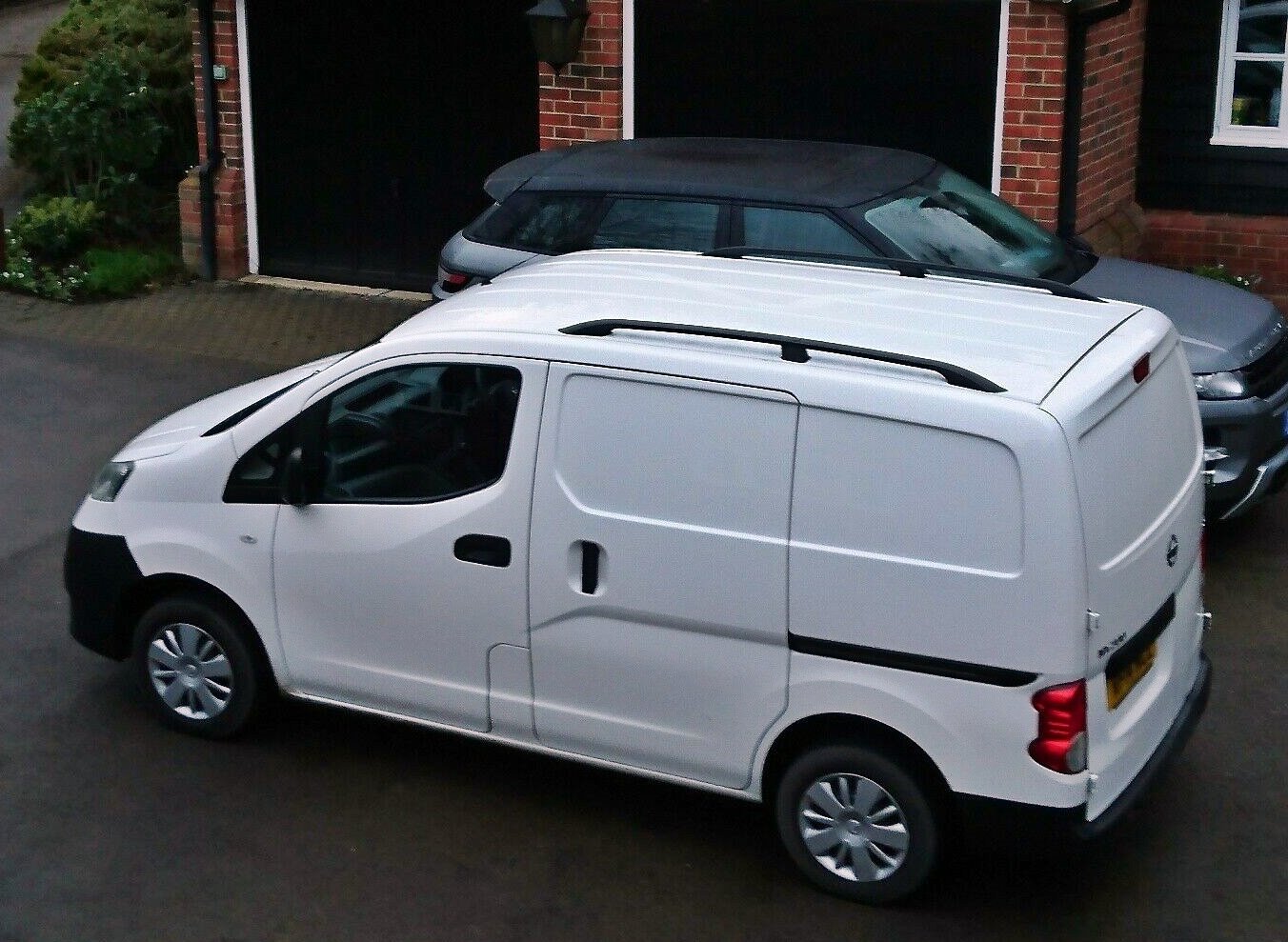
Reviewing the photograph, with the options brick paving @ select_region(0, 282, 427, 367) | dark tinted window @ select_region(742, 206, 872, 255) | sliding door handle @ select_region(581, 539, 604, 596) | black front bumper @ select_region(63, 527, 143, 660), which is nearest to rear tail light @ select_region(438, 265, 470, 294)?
dark tinted window @ select_region(742, 206, 872, 255)

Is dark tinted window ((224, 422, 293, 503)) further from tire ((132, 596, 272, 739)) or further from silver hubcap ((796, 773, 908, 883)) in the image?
silver hubcap ((796, 773, 908, 883))

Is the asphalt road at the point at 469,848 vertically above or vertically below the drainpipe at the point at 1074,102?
below

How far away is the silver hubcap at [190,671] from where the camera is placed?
660 centimetres

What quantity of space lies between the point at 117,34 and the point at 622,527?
40.3ft

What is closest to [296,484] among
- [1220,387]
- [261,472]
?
[261,472]

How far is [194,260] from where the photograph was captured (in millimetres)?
14766

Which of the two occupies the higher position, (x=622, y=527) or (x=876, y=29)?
(x=876, y=29)

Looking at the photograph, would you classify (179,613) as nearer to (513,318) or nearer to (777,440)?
(513,318)

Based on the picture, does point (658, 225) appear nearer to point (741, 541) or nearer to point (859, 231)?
point (859, 231)

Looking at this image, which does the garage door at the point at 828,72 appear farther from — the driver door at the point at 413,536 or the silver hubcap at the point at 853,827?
the silver hubcap at the point at 853,827

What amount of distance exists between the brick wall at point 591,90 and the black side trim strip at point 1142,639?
8.05 metres

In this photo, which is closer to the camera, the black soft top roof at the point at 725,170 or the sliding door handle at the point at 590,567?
the sliding door handle at the point at 590,567

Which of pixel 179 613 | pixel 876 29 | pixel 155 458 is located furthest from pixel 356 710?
pixel 876 29

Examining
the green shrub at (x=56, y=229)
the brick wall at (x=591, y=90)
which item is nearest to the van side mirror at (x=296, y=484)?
the brick wall at (x=591, y=90)
